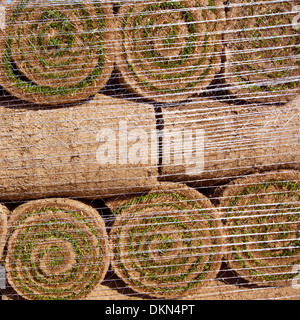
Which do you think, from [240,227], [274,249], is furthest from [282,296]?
[240,227]

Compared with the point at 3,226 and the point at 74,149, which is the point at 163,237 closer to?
the point at 74,149

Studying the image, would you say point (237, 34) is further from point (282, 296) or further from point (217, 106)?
point (282, 296)

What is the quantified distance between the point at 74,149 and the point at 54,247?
365 millimetres

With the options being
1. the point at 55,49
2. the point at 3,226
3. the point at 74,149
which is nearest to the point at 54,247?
the point at 3,226

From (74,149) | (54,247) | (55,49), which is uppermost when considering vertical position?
(55,49)

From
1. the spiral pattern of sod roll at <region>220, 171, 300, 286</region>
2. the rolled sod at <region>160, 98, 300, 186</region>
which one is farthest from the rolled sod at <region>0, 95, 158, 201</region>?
the spiral pattern of sod roll at <region>220, 171, 300, 286</region>

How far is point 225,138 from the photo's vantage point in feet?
3.61

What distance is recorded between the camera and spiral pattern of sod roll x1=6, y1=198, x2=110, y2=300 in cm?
113

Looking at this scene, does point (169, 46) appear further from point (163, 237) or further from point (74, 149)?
point (163, 237)

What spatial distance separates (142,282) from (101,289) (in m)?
0.17

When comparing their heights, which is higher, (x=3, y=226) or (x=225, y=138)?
(x=225, y=138)

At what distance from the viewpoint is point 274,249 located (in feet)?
3.86

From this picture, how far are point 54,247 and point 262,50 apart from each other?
39.9 inches

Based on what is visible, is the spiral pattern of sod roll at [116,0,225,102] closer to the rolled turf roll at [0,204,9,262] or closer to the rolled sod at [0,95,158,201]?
the rolled sod at [0,95,158,201]
